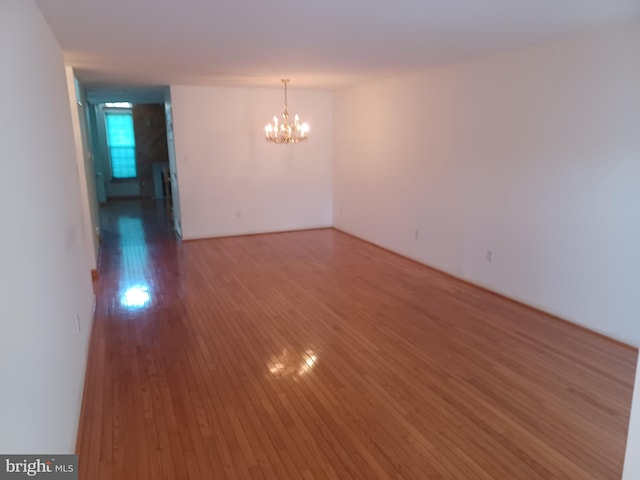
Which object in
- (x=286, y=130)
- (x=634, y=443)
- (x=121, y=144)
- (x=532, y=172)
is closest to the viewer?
(x=634, y=443)

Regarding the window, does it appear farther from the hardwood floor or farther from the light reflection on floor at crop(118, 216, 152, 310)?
the hardwood floor

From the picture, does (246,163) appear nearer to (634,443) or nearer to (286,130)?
(286,130)

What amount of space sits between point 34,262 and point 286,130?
16.6ft

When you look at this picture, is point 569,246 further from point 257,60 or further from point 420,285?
point 257,60

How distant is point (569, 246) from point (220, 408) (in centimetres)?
313

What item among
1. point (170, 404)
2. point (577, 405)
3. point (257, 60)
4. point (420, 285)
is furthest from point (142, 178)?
point (577, 405)

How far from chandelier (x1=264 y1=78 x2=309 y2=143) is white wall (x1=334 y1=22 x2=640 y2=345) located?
4.60 ft

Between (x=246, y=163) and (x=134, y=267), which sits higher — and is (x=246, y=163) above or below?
above

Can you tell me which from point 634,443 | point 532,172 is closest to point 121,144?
point 532,172

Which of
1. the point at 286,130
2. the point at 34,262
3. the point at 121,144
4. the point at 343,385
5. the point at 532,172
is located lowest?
the point at 343,385

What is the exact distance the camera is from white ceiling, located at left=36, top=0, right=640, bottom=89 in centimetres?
264

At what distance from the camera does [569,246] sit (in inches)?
149

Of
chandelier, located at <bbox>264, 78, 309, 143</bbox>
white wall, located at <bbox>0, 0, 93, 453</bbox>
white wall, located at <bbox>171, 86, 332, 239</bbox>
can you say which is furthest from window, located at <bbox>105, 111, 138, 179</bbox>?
white wall, located at <bbox>0, 0, 93, 453</bbox>

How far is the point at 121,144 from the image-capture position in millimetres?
12258
